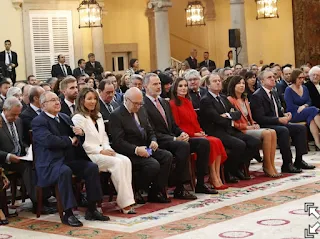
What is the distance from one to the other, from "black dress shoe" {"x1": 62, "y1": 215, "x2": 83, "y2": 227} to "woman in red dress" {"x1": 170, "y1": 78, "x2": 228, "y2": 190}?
215 centimetres

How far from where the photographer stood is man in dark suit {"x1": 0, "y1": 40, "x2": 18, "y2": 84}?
16950mm

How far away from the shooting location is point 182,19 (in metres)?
24.0

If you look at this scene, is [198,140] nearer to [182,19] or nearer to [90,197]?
[90,197]

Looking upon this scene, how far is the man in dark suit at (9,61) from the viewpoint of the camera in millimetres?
16950

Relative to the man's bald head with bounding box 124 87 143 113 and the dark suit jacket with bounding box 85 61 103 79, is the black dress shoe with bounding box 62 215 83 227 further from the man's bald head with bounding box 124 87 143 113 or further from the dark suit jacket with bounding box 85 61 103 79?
the dark suit jacket with bounding box 85 61 103 79

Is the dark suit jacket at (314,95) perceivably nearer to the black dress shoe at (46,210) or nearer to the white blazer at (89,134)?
the white blazer at (89,134)

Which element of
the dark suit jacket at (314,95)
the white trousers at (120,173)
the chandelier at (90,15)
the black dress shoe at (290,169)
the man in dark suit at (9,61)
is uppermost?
the chandelier at (90,15)

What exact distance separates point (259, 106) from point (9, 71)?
8.17 metres

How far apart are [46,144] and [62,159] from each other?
0.82 feet

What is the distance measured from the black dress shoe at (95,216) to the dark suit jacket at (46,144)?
0.57m

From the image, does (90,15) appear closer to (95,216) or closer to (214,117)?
(214,117)

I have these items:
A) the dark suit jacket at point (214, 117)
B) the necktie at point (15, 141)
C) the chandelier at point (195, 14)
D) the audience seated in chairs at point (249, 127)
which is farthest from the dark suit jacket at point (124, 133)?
the chandelier at point (195, 14)

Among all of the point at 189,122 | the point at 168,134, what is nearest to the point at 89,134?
the point at 168,134

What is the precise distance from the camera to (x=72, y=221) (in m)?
7.71
